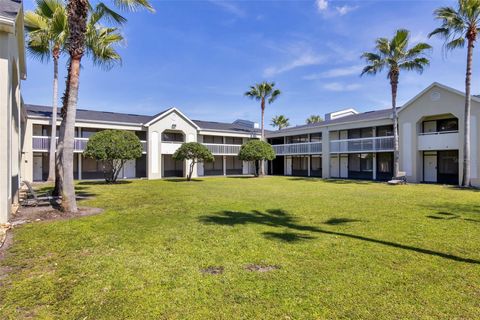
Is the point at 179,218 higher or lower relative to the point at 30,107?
lower

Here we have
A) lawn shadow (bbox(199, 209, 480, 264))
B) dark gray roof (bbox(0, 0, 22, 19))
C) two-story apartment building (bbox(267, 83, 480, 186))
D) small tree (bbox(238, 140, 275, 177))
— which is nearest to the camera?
lawn shadow (bbox(199, 209, 480, 264))

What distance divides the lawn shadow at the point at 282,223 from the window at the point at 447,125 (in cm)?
1976

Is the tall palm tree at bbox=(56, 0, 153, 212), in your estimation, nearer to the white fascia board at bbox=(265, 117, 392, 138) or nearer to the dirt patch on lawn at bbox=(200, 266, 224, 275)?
the dirt patch on lawn at bbox=(200, 266, 224, 275)

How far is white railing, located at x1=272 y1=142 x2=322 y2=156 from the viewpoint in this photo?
32.4 m

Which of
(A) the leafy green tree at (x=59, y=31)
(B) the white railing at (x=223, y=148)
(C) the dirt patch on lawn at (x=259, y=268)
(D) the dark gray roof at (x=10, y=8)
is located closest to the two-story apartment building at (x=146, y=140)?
(B) the white railing at (x=223, y=148)

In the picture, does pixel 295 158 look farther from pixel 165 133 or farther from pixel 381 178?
pixel 165 133

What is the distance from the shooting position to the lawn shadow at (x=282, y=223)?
6031mm

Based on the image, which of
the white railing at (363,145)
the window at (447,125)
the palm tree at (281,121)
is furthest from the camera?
the palm tree at (281,121)

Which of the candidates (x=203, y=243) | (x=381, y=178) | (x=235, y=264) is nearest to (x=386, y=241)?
(x=235, y=264)

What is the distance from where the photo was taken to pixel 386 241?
6.61 metres

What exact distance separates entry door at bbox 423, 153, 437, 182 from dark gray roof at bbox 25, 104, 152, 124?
89.1 feet

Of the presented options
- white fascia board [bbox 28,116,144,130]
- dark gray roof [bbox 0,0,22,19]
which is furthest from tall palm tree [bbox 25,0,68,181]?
dark gray roof [bbox 0,0,22,19]

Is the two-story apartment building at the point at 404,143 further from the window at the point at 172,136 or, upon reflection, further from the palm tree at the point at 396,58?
the window at the point at 172,136

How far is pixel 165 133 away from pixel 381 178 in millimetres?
22620
